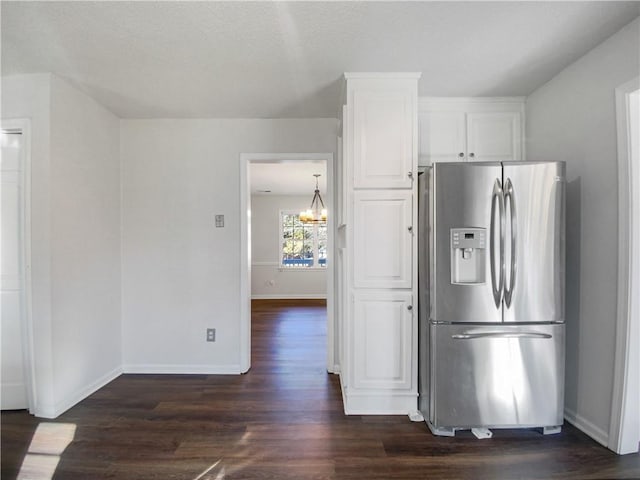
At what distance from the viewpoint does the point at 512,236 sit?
1.95m

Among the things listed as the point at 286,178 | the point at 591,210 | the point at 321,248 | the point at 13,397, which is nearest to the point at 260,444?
the point at 13,397

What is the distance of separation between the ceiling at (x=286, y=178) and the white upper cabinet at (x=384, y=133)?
5.91ft

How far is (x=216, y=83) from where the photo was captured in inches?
90.4

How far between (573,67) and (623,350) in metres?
1.82

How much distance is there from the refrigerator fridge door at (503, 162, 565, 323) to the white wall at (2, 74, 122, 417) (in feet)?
10.1

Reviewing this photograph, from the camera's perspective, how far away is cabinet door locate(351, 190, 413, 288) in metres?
2.21

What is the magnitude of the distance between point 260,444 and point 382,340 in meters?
1.02

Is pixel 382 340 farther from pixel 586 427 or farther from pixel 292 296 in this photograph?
pixel 292 296

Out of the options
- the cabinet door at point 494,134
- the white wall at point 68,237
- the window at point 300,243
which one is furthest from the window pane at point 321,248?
the cabinet door at point 494,134

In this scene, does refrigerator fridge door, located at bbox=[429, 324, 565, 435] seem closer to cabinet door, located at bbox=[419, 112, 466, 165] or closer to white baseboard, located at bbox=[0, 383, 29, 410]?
cabinet door, located at bbox=[419, 112, 466, 165]

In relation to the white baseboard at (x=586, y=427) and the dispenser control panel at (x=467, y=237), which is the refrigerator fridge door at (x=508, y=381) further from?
the dispenser control panel at (x=467, y=237)

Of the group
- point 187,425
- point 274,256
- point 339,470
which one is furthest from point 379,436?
point 274,256

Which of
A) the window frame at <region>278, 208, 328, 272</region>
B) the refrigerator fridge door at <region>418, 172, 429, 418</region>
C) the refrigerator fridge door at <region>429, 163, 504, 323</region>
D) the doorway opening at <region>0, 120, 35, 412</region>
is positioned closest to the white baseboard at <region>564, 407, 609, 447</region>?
the refrigerator fridge door at <region>429, 163, 504, 323</region>

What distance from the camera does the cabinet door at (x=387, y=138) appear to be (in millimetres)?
2199
